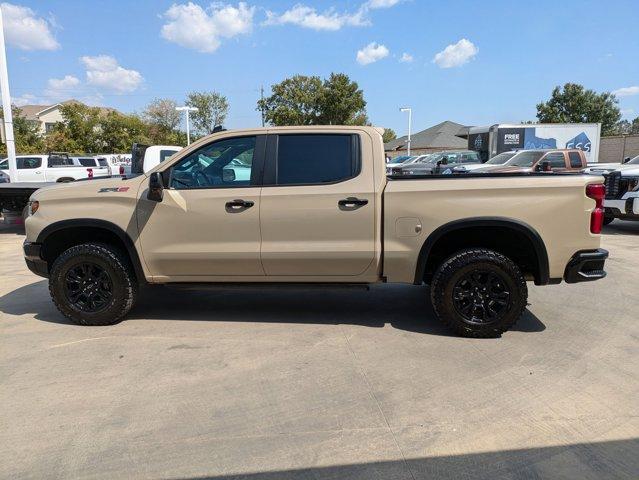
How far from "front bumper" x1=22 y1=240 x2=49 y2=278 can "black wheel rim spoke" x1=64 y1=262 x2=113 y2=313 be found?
32 centimetres

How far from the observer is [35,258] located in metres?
4.93

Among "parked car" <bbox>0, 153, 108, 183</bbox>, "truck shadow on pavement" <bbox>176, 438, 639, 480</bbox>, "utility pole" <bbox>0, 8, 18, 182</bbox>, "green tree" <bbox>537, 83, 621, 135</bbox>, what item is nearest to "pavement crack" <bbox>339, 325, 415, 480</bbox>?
"truck shadow on pavement" <bbox>176, 438, 639, 480</bbox>

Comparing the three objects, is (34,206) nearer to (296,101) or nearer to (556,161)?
(556,161)

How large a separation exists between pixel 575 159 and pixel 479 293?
14153mm

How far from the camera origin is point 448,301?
4488mm

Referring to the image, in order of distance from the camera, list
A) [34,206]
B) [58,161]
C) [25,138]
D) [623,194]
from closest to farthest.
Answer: [34,206] → [623,194] → [58,161] → [25,138]

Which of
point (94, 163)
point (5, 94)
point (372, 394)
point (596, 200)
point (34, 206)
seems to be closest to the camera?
point (372, 394)

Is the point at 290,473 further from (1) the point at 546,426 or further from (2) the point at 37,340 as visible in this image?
(2) the point at 37,340

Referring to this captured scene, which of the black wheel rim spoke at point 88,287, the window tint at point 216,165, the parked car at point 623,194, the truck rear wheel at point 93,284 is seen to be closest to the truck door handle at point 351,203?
the window tint at point 216,165

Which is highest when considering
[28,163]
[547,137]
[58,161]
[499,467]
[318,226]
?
[547,137]

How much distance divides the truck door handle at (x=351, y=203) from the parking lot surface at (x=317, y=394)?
4.06 ft

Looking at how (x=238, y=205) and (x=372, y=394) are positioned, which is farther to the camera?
(x=238, y=205)

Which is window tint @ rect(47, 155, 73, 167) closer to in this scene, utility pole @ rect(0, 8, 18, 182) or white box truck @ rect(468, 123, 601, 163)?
utility pole @ rect(0, 8, 18, 182)

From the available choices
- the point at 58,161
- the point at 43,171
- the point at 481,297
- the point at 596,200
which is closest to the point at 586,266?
the point at 596,200
